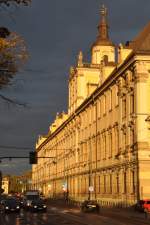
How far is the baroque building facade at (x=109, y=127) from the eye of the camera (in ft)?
186

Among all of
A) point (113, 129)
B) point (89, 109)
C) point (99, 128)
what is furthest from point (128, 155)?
point (89, 109)

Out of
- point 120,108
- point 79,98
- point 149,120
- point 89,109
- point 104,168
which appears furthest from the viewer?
point 79,98

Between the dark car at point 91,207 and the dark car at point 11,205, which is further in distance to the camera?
the dark car at point 11,205

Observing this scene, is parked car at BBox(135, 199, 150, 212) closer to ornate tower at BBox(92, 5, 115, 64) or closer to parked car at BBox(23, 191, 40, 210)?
parked car at BBox(23, 191, 40, 210)

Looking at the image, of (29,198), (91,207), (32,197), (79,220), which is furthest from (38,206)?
(79,220)

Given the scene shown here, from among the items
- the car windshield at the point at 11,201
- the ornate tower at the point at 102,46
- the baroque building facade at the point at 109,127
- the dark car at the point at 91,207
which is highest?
the ornate tower at the point at 102,46

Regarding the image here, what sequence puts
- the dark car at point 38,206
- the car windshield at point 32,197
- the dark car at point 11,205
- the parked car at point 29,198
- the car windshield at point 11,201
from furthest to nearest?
1. the parked car at point 29,198
2. the car windshield at point 32,197
3. the dark car at point 38,206
4. the car windshield at point 11,201
5. the dark car at point 11,205

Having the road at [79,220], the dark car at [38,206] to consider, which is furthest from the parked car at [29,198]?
the road at [79,220]

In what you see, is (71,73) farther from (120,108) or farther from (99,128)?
(120,108)

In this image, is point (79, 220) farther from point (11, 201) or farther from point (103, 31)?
point (103, 31)

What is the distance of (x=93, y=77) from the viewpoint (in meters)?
102

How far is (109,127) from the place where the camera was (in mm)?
70000

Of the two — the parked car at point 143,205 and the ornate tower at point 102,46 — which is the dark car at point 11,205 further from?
the ornate tower at point 102,46

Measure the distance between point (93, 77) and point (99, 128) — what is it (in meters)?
26.3
